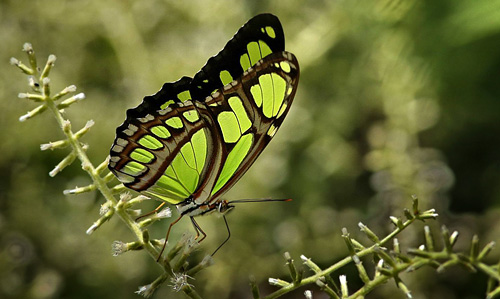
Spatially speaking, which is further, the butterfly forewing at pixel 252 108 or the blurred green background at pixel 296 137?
the blurred green background at pixel 296 137

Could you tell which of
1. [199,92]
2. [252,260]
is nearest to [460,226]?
[252,260]

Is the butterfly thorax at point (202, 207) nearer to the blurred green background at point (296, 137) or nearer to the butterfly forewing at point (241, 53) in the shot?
the butterfly forewing at point (241, 53)

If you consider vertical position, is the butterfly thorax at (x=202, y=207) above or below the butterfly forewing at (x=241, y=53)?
below

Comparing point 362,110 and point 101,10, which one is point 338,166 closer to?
point 362,110

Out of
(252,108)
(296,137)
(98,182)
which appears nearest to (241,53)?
(252,108)

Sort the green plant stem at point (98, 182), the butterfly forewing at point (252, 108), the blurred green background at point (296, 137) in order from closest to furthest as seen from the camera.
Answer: the green plant stem at point (98, 182), the butterfly forewing at point (252, 108), the blurred green background at point (296, 137)

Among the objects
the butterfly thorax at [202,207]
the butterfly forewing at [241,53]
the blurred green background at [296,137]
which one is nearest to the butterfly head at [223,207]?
the butterfly thorax at [202,207]
